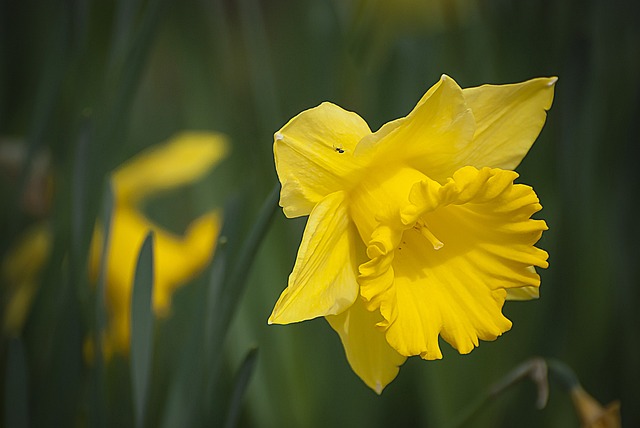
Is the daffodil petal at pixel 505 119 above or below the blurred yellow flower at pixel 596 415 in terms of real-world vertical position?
above

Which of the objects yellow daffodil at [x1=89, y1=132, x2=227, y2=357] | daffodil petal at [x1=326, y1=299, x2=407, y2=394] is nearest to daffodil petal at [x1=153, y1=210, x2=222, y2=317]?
yellow daffodil at [x1=89, y1=132, x2=227, y2=357]

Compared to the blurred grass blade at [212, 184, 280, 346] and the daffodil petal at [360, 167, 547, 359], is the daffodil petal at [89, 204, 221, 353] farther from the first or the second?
the daffodil petal at [360, 167, 547, 359]

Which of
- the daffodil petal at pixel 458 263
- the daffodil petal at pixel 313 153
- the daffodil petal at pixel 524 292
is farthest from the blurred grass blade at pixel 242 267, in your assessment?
the daffodil petal at pixel 524 292

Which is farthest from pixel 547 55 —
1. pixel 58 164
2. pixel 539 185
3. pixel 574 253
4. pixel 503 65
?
pixel 58 164

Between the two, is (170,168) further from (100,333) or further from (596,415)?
(596,415)

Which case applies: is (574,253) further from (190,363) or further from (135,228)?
(135,228)

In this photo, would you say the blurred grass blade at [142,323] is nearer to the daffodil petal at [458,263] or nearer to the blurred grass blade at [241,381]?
the blurred grass blade at [241,381]
